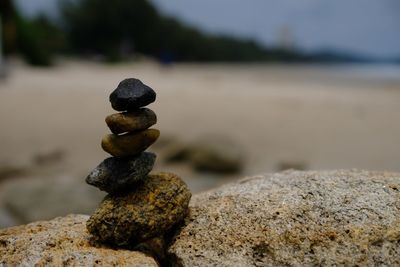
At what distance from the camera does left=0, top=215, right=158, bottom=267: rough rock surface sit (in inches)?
89.4

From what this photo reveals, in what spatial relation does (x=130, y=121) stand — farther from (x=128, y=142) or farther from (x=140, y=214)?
(x=140, y=214)

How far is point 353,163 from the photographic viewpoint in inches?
313

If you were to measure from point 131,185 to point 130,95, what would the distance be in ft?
1.74

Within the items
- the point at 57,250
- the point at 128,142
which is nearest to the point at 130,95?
the point at 128,142

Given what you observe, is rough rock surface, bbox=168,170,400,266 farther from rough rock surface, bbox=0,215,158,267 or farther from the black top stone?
the black top stone

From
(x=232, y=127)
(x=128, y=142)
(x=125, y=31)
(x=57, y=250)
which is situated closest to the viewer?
(x=57, y=250)

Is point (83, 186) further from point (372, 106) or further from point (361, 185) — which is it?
point (372, 106)

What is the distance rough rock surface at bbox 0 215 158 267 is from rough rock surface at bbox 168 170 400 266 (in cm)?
30

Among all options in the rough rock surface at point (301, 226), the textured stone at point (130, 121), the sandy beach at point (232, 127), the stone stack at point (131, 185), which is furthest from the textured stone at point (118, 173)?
the sandy beach at point (232, 127)

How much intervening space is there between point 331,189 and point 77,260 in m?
1.44

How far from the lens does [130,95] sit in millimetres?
2408

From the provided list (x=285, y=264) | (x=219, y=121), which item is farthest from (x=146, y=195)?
(x=219, y=121)

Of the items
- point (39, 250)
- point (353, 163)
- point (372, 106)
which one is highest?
point (372, 106)

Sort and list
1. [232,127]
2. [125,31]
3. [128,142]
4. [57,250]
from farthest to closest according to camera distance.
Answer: [125,31] < [232,127] < [128,142] < [57,250]
